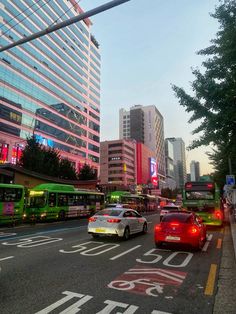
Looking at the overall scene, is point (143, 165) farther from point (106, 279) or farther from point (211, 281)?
point (106, 279)

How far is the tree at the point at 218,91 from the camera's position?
9.69 metres

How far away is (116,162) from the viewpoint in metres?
139

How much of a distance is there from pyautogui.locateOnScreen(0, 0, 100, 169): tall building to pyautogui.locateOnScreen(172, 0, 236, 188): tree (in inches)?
1840

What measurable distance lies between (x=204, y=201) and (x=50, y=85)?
238ft

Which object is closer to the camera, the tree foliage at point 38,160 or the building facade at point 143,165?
the tree foliage at point 38,160

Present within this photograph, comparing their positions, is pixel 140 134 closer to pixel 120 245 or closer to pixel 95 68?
A: pixel 95 68

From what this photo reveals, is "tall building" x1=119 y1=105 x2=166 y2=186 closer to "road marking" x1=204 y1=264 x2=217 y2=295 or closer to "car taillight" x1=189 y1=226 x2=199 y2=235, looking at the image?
"car taillight" x1=189 y1=226 x2=199 y2=235

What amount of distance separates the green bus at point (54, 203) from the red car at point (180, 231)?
1583cm

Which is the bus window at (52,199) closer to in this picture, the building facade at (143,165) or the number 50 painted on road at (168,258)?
the number 50 painted on road at (168,258)

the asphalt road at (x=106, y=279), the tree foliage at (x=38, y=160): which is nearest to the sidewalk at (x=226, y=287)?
the asphalt road at (x=106, y=279)

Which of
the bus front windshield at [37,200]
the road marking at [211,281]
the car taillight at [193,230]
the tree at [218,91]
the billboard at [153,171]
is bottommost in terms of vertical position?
the road marking at [211,281]

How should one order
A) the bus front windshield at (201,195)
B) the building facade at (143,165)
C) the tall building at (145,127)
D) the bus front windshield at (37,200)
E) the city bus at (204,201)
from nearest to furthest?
the city bus at (204,201) < the bus front windshield at (201,195) < the bus front windshield at (37,200) < the building facade at (143,165) < the tall building at (145,127)

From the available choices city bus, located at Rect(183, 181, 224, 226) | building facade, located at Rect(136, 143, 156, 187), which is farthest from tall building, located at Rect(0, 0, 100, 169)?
building facade, located at Rect(136, 143, 156, 187)

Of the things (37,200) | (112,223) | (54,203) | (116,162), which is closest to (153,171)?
(116,162)
